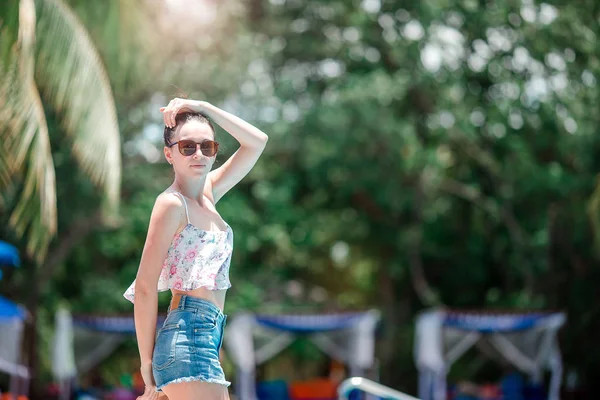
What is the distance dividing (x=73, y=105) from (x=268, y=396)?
11.8 metres

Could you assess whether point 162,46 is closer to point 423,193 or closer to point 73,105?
point 423,193

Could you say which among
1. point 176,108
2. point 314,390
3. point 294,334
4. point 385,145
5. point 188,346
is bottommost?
point 188,346

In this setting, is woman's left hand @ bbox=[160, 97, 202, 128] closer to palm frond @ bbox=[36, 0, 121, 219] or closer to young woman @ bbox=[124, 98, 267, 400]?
young woman @ bbox=[124, 98, 267, 400]

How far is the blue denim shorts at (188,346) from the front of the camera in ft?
10.5

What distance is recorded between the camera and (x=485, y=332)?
19.8m

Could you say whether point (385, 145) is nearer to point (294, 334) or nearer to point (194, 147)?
point (294, 334)

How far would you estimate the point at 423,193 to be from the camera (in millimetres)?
23750

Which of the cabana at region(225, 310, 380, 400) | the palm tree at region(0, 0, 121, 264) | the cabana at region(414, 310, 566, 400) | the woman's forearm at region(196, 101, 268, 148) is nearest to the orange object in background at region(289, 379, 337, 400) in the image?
the cabana at region(225, 310, 380, 400)

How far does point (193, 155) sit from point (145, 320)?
59 centimetres

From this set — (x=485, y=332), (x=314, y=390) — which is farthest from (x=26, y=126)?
(x=314, y=390)

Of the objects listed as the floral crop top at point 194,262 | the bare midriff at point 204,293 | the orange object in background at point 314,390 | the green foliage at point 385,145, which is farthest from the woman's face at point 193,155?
the orange object in background at point 314,390

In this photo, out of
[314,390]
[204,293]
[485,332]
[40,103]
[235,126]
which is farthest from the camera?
[314,390]

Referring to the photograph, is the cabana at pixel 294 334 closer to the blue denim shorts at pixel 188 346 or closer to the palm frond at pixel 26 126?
the palm frond at pixel 26 126

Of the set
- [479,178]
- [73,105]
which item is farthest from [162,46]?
[73,105]
